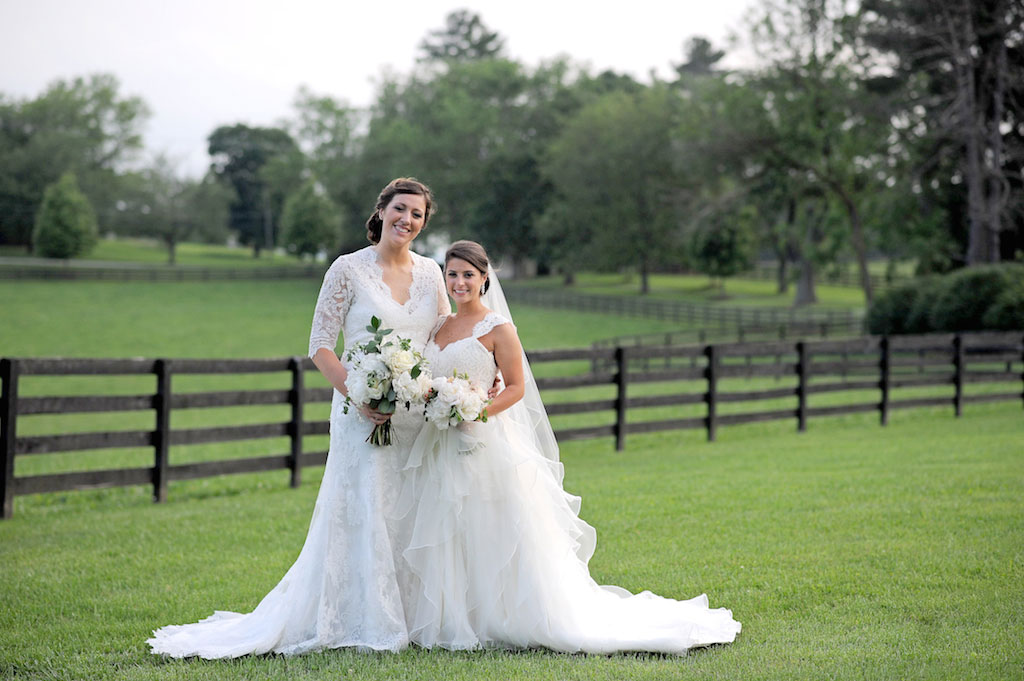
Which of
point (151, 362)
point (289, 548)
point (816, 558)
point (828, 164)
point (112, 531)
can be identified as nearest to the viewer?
point (816, 558)

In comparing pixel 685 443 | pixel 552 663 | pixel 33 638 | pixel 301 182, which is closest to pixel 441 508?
pixel 552 663

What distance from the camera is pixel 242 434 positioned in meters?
9.45

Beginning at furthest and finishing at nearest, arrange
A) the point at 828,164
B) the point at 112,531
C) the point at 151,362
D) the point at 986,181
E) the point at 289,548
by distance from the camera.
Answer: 1. the point at 828,164
2. the point at 986,181
3. the point at 151,362
4. the point at 112,531
5. the point at 289,548

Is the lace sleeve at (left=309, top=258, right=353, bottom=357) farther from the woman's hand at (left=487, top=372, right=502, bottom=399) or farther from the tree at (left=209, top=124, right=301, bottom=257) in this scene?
the tree at (left=209, top=124, right=301, bottom=257)

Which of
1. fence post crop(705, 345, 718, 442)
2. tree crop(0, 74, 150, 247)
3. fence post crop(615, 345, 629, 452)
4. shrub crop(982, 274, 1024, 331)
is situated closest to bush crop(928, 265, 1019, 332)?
shrub crop(982, 274, 1024, 331)

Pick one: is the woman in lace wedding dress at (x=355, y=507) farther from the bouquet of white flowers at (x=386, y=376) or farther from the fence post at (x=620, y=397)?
the fence post at (x=620, y=397)

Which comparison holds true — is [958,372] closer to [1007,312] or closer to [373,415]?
[1007,312]

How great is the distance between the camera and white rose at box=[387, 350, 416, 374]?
4465mm

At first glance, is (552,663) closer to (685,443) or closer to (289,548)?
(289,548)

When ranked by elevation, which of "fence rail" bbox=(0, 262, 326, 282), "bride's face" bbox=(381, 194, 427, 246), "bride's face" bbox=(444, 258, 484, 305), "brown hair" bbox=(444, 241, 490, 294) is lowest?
"bride's face" bbox=(444, 258, 484, 305)

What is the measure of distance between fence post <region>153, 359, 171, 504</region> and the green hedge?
22264 mm

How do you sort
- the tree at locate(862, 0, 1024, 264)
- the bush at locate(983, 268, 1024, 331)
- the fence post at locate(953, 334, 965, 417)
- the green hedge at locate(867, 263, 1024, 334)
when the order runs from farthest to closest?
the tree at locate(862, 0, 1024, 264) < the green hedge at locate(867, 263, 1024, 334) < the bush at locate(983, 268, 1024, 331) < the fence post at locate(953, 334, 965, 417)

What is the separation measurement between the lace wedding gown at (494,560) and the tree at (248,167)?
9148 cm

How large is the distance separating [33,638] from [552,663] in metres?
2.60
